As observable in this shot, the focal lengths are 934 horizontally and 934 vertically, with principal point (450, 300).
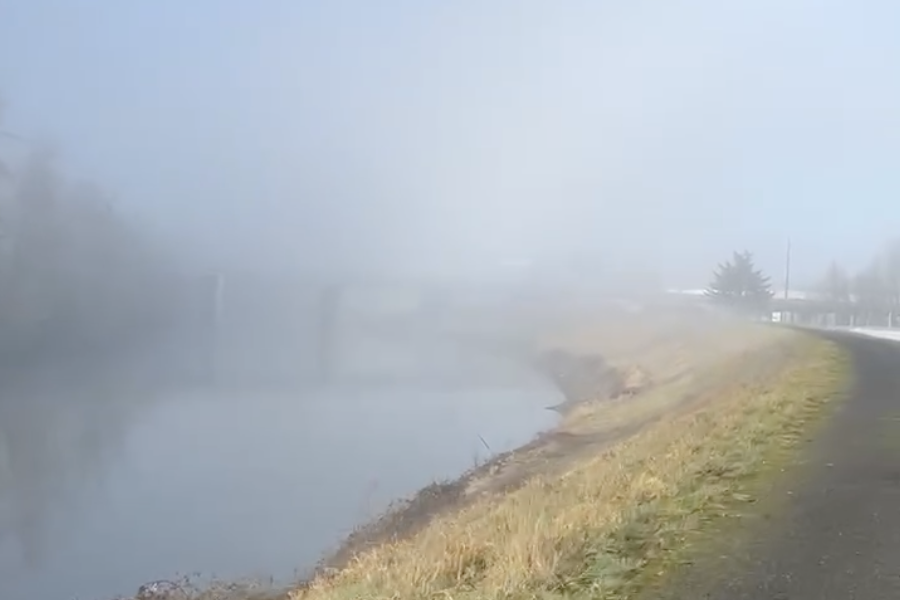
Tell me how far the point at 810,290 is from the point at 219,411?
8818 cm

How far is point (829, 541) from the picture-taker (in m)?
7.54

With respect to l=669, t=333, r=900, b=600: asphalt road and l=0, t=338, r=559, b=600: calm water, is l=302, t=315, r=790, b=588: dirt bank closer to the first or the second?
l=0, t=338, r=559, b=600: calm water

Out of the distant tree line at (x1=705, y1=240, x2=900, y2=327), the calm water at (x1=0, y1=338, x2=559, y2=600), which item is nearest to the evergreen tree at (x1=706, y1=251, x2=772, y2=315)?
the distant tree line at (x1=705, y1=240, x2=900, y2=327)

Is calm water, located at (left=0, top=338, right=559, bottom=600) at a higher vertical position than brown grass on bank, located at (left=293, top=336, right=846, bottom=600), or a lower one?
lower

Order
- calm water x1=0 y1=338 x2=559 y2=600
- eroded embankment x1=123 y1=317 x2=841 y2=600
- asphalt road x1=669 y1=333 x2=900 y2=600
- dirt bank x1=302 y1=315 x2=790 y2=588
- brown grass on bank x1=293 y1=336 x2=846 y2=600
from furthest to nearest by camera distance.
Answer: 1. calm water x1=0 y1=338 x2=559 y2=600
2. dirt bank x1=302 y1=315 x2=790 y2=588
3. eroded embankment x1=123 y1=317 x2=841 y2=600
4. brown grass on bank x1=293 y1=336 x2=846 y2=600
5. asphalt road x1=669 y1=333 x2=900 y2=600

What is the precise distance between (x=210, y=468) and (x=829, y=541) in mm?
21713

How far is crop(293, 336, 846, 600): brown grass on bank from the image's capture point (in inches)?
267

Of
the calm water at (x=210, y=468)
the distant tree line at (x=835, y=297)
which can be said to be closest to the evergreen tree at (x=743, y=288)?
the distant tree line at (x=835, y=297)

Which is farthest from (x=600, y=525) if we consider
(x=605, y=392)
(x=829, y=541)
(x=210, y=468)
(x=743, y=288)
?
(x=743, y=288)

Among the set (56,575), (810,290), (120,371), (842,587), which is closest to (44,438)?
(56,575)

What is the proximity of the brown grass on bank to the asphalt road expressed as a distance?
18.8 inches

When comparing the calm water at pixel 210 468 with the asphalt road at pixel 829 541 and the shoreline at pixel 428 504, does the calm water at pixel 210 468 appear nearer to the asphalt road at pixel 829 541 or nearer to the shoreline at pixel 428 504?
the shoreline at pixel 428 504

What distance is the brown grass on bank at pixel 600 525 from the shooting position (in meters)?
6.78

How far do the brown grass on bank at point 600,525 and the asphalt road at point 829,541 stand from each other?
477mm
